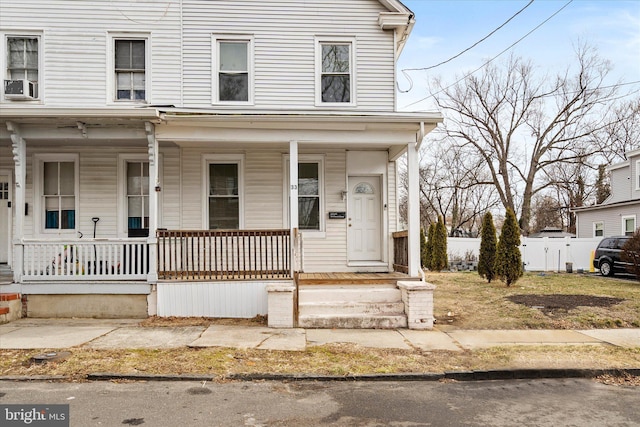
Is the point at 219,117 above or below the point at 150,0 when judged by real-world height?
below

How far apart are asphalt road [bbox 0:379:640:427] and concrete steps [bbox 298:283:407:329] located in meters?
2.83

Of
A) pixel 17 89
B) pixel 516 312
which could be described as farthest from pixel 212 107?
pixel 516 312

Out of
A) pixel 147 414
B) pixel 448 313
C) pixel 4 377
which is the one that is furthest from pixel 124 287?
pixel 448 313

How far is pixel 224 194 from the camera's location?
11.2 m

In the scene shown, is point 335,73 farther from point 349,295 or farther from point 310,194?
point 349,295

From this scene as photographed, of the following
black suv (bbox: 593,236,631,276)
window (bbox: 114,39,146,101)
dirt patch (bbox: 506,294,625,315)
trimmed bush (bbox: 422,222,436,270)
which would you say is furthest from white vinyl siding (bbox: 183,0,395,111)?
black suv (bbox: 593,236,631,276)

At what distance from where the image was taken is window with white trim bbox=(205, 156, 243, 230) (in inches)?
439

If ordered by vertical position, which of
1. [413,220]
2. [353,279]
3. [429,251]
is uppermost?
[413,220]

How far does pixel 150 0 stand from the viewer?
11.4 metres

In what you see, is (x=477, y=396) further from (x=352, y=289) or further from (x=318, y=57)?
(x=318, y=57)

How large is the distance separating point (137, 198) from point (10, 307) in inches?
127

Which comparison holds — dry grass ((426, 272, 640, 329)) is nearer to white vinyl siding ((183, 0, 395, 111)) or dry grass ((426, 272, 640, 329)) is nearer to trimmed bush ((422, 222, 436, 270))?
white vinyl siding ((183, 0, 395, 111))

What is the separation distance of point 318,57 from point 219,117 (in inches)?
133

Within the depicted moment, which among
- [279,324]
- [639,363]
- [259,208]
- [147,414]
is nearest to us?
[147,414]
